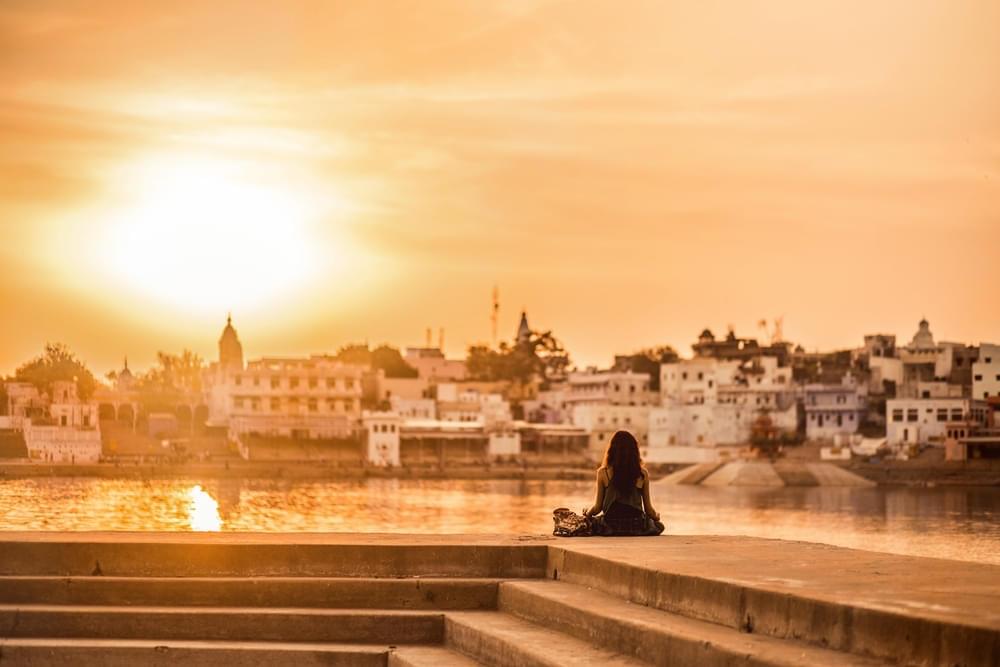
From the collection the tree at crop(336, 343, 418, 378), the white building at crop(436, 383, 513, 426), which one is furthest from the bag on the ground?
the tree at crop(336, 343, 418, 378)

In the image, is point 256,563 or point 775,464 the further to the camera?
point 775,464

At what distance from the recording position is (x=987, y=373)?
9525 centimetres

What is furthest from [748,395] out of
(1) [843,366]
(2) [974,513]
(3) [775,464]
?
(2) [974,513]

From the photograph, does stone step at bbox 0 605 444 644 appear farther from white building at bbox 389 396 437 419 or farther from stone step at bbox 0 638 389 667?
white building at bbox 389 396 437 419

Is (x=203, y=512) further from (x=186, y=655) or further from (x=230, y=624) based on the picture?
(x=186, y=655)

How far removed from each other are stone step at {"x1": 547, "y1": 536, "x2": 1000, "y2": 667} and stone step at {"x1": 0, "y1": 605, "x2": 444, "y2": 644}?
835 mm

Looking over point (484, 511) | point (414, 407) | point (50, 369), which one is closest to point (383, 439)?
point (414, 407)

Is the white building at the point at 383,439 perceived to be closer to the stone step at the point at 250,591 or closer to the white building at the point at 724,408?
the white building at the point at 724,408

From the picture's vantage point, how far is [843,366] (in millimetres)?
117438

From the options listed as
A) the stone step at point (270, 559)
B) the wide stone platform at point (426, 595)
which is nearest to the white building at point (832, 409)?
the wide stone platform at point (426, 595)

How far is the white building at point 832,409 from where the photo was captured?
108 metres

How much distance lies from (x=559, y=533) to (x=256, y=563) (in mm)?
1876

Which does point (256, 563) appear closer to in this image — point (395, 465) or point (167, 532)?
point (167, 532)

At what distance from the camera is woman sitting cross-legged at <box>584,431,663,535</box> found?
9664 mm
